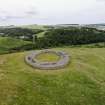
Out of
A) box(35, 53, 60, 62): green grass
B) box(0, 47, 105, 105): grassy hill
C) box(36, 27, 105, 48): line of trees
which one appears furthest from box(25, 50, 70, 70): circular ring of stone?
box(36, 27, 105, 48): line of trees

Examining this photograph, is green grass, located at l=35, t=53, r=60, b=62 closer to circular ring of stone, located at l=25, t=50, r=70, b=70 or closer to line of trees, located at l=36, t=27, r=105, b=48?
circular ring of stone, located at l=25, t=50, r=70, b=70

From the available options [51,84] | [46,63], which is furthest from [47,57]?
[51,84]

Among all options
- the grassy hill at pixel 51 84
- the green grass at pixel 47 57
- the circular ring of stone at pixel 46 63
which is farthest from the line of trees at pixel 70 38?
the grassy hill at pixel 51 84

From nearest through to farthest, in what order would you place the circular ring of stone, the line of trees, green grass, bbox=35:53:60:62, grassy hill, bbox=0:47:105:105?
grassy hill, bbox=0:47:105:105
the circular ring of stone
green grass, bbox=35:53:60:62
the line of trees

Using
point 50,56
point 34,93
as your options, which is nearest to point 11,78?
point 34,93

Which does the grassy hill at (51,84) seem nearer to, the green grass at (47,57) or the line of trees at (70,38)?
the green grass at (47,57)

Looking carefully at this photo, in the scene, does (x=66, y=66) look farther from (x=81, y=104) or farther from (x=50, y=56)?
(x=81, y=104)

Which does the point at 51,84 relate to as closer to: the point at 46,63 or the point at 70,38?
the point at 46,63
